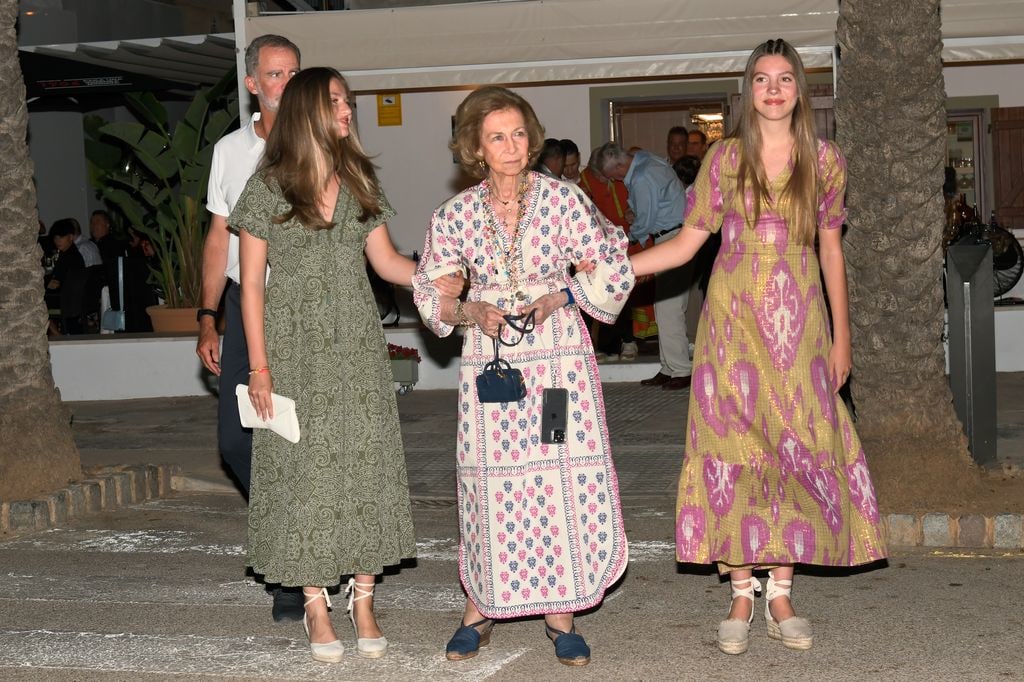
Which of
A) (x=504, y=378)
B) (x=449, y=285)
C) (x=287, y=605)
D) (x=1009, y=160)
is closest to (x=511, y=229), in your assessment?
(x=449, y=285)

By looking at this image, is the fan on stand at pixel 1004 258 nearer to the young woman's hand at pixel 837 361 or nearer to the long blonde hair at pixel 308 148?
the young woman's hand at pixel 837 361

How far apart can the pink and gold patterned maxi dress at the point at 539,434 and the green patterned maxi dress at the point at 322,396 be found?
15.4 inches

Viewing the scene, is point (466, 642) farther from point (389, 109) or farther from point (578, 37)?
point (389, 109)

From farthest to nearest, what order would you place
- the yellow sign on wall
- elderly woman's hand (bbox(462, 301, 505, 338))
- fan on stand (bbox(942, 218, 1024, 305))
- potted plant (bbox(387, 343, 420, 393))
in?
the yellow sign on wall
fan on stand (bbox(942, 218, 1024, 305))
potted plant (bbox(387, 343, 420, 393))
elderly woman's hand (bbox(462, 301, 505, 338))

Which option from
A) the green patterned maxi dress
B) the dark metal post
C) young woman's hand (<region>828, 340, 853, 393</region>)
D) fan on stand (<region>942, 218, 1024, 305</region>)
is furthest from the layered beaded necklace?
fan on stand (<region>942, 218, 1024, 305</region>)

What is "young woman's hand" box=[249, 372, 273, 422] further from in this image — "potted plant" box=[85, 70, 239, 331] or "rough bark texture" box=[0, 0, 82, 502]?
"potted plant" box=[85, 70, 239, 331]

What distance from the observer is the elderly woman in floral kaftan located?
4984 mm

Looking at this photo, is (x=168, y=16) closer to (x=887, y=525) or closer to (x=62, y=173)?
(x=62, y=173)

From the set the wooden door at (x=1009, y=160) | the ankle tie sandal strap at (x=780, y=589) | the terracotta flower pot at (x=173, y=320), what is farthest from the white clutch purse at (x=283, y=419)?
the wooden door at (x=1009, y=160)

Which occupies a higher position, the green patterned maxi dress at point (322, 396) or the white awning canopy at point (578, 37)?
the white awning canopy at point (578, 37)

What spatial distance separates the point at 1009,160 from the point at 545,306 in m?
12.7

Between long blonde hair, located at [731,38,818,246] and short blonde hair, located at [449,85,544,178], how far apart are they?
0.74 m

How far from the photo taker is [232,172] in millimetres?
5809

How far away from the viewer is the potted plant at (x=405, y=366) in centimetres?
1238
